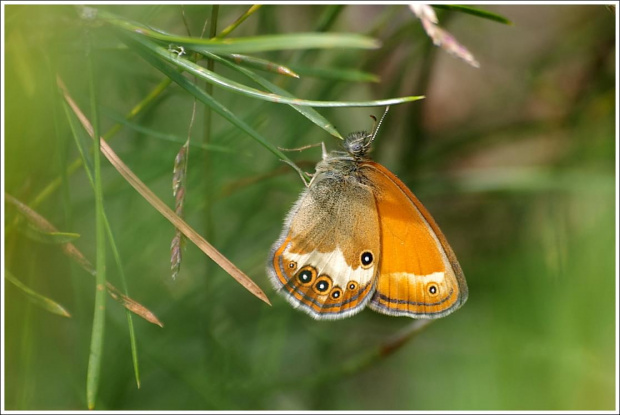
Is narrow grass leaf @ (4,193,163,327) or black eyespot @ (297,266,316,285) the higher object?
black eyespot @ (297,266,316,285)

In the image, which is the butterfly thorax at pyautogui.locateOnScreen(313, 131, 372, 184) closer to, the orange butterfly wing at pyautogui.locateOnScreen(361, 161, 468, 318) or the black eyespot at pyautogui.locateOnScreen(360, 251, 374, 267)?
the orange butterfly wing at pyautogui.locateOnScreen(361, 161, 468, 318)

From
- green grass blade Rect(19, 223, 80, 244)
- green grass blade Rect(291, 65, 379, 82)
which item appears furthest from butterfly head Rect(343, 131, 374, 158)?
green grass blade Rect(19, 223, 80, 244)

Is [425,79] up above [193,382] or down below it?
above

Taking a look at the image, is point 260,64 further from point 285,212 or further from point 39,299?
point 285,212

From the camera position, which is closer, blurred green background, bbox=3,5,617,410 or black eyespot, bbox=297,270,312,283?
blurred green background, bbox=3,5,617,410

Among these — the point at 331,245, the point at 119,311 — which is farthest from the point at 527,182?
the point at 119,311

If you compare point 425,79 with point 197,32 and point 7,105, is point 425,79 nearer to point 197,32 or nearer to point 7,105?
point 197,32

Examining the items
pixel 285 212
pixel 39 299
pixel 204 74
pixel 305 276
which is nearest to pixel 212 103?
pixel 204 74
